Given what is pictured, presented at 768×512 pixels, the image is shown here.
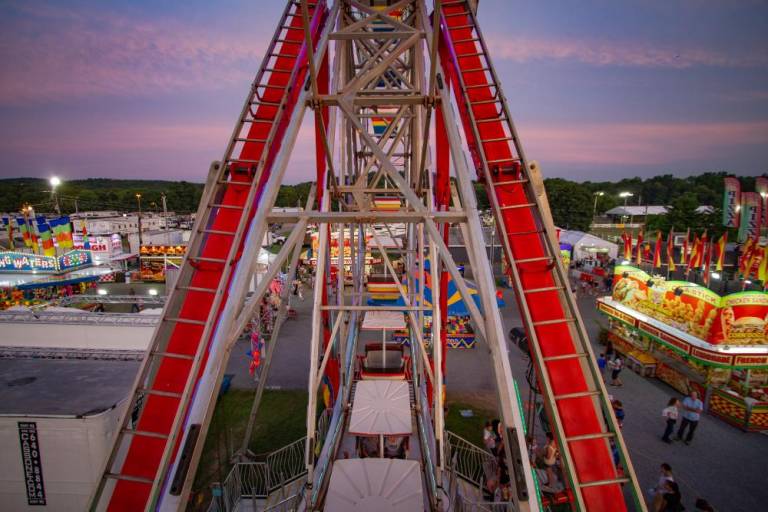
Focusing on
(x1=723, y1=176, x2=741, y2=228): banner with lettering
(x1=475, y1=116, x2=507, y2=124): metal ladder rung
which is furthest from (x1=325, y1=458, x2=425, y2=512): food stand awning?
(x1=723, y1=176, x2=741, y2=228): banner with lettering

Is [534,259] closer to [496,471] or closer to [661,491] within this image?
[496,471]

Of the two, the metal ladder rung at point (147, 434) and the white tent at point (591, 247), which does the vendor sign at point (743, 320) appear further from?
the white tent at point (591, 247)

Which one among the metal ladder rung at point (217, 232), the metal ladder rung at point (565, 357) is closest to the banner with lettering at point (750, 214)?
the metal ladder rung at point (565, 357)

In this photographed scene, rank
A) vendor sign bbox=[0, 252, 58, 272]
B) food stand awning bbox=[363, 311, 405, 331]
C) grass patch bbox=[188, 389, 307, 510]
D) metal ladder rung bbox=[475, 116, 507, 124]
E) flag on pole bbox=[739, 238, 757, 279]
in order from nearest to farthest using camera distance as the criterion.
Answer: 1. metal ladder rung bbox=[475, 116, 507, 124]
2. grass patch bbox=[188, 389, 307, 510]
3. food stand awning bbox=[363, 311, 405, 331]
4. flag on pole bbox=[739, 238, 757, 279]
5. vendor sign bbox=[0, 252, 58, 272]

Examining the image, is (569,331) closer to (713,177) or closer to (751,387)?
(751,387)

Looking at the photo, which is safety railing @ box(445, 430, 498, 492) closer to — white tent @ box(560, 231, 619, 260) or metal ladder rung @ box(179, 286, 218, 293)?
metal ladder rung @ box(179, 286, 218, 293)

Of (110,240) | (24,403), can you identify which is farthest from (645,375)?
(110,240)
